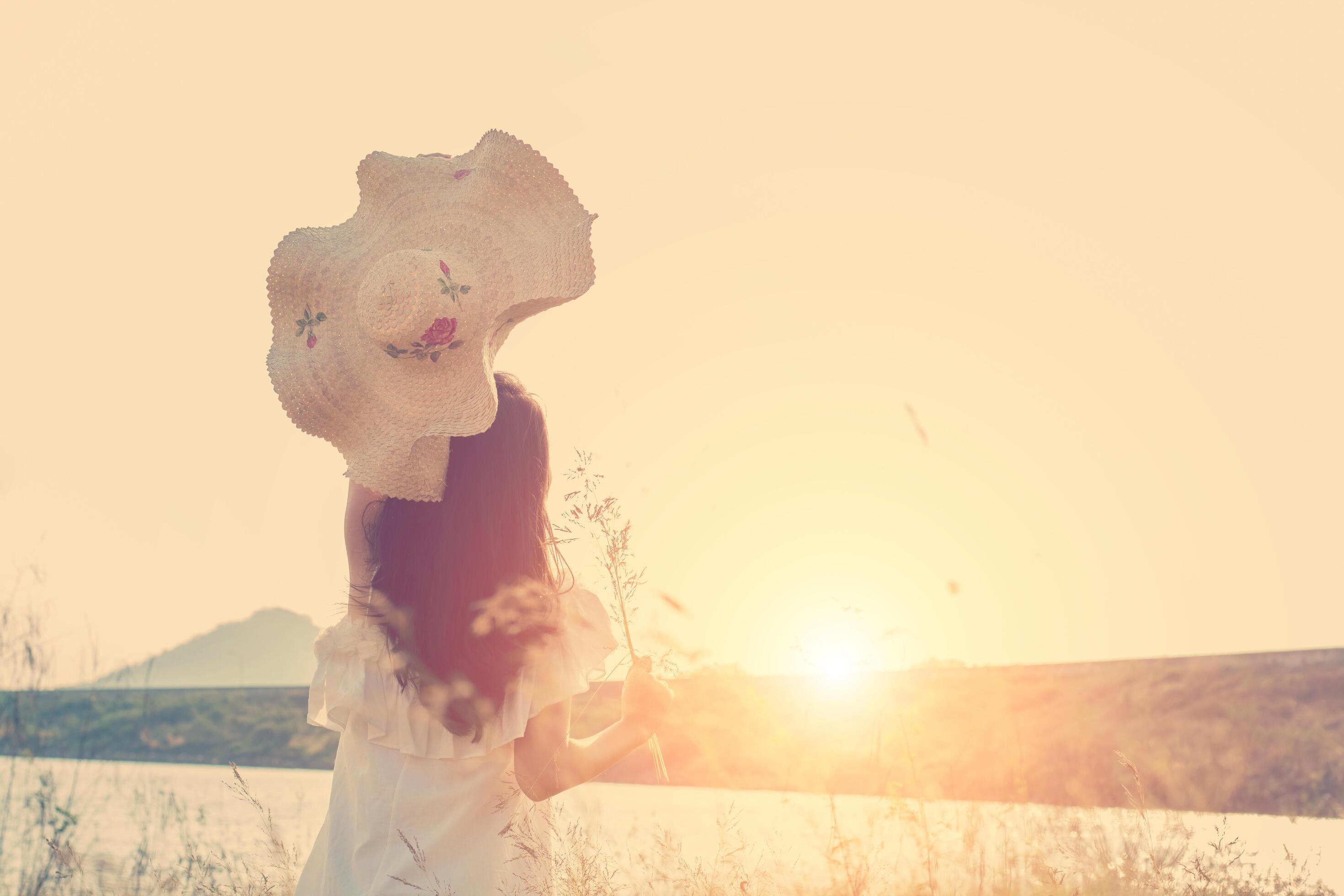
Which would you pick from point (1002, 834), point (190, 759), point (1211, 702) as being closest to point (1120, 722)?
point (1211, 702)

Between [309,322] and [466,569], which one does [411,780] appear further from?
[309,322]

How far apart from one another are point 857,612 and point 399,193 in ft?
6.84

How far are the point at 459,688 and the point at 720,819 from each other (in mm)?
1082

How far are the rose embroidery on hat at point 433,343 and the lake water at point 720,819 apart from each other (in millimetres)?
1200

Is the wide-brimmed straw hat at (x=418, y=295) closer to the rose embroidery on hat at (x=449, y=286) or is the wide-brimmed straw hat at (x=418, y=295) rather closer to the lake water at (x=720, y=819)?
the rose embroidery on hat at (x=449, y=286)

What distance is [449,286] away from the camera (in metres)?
1.98

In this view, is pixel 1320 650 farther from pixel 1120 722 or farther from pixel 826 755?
pixel 826 755

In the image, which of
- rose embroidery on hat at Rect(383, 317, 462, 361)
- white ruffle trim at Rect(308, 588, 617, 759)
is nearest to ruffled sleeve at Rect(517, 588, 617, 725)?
white ruffle trim at Rect(308, 588, 617, 759)

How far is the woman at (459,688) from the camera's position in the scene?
6.41 ft

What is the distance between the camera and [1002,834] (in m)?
4.04

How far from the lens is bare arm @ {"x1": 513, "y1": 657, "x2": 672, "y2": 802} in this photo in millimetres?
1954

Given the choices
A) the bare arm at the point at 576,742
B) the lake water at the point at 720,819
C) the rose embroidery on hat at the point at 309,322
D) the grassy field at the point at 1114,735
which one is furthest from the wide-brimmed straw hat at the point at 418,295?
the grassy field at the point at 1114,735

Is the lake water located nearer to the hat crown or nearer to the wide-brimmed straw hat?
the wide-brimmed straw hat

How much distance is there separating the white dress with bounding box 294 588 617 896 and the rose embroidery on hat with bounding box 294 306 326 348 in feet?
2.16
